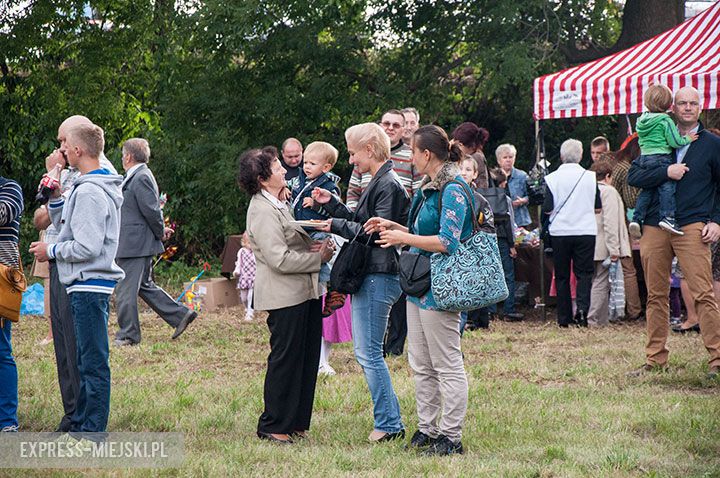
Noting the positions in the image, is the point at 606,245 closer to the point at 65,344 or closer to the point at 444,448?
the point at 444,448

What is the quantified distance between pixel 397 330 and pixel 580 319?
3.35 meters

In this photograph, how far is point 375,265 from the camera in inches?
224

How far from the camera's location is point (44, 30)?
55.3 feet

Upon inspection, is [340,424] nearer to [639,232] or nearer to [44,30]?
[639,232]

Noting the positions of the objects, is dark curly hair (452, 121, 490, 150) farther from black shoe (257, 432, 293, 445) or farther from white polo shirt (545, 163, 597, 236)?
black shoe (257, 432, 293, 445)

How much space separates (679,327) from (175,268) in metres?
8.80

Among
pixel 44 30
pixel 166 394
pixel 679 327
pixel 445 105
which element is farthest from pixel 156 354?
pixel 44 30

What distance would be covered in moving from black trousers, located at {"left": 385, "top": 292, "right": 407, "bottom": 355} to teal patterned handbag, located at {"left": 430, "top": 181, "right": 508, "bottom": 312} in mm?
3382

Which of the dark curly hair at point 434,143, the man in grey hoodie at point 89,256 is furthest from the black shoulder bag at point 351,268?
the man in grey hoodie at point 89,256

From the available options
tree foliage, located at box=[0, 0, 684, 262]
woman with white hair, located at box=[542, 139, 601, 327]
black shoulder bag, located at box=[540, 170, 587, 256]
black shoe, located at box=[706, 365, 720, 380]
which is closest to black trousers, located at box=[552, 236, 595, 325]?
woman with white hair, located at box=[542, 139, 601, 327]

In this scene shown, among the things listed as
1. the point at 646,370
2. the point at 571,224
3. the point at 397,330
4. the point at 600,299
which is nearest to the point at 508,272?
the point at 571,224

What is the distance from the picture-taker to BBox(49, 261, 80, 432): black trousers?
19.0ft

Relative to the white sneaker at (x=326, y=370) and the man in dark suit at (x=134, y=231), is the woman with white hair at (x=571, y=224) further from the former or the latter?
the man in dark suit at (x=134, y=231)

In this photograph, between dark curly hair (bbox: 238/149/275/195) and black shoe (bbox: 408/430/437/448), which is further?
dark curly hair (bbox: 238/149/275/195)
